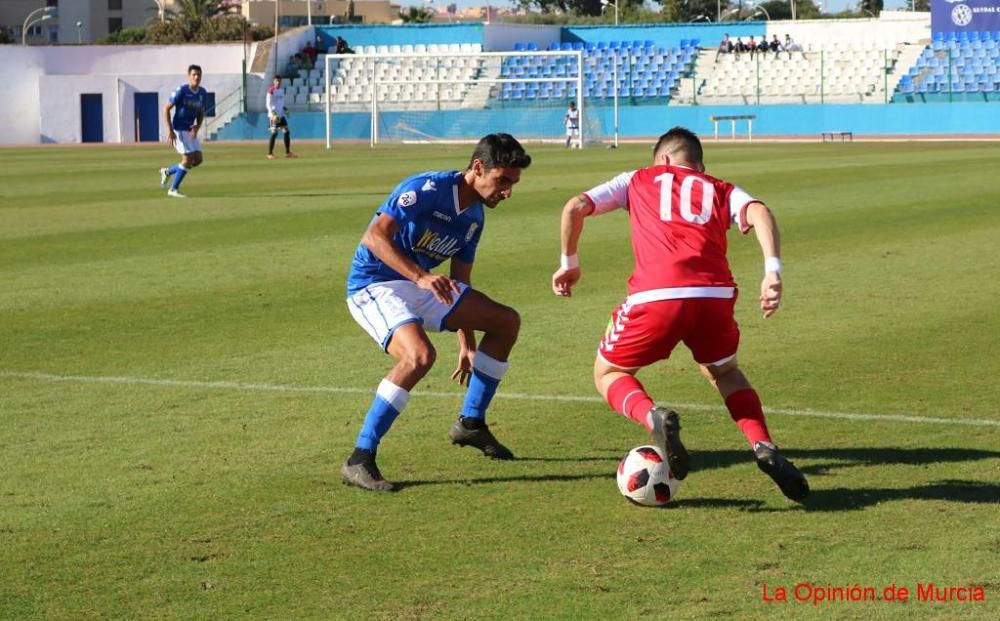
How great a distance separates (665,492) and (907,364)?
3681 mm

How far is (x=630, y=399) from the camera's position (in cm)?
607

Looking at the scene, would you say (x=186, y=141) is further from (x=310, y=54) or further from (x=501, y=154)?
(x=310, y=54)

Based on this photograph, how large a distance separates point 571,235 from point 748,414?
1.06 metres

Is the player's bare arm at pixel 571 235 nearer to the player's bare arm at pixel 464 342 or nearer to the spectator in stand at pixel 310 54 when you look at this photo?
the player's bare arm at pixel 464 342

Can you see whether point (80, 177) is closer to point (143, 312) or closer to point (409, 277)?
point (143, 312)

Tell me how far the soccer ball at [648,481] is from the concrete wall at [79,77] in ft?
189

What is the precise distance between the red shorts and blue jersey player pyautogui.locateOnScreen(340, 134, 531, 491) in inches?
29.8

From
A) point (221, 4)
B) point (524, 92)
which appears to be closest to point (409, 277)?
point (524, 92)

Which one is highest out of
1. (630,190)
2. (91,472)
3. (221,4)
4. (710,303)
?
(221,4)

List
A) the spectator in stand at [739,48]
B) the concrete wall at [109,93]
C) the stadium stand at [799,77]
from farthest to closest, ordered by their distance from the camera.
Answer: the concrete wall at [109,93]
the spectator in stand at [739,48]
the stadium stand at [799,77]

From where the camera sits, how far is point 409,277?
20.9ft

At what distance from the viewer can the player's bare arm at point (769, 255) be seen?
18.8 ft

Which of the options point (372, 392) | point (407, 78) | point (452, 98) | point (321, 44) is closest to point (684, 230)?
point (372, 392)

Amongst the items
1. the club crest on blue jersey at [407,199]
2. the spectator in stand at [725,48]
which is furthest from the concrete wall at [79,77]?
the club crest on blue jersey at [407,199]
